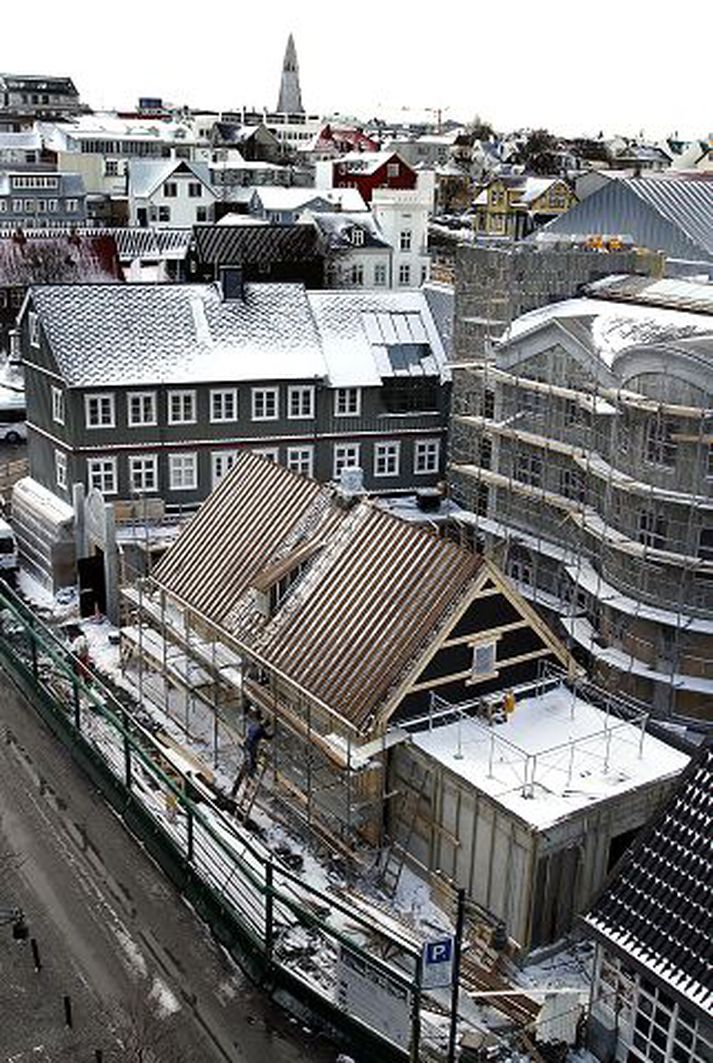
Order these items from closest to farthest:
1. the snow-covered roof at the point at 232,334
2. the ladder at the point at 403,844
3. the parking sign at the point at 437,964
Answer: the parking sign at the point at 437,964
the ladder at the point at 403,844
the snow-covered roof at the point at 232,334

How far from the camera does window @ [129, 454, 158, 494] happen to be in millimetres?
42500

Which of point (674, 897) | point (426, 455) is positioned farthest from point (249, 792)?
point (426, 455)

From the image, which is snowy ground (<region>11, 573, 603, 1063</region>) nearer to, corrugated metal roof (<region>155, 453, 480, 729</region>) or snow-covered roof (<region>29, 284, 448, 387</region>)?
corrugated metal roof (<region>155, 453, 480, 729</region>)

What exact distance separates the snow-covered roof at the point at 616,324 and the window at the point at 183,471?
12.7 metres

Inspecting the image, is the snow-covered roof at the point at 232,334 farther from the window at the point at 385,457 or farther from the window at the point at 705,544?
the window at the point at 705,544

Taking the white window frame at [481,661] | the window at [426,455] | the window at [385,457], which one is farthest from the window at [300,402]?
the white window frame at [481,661]

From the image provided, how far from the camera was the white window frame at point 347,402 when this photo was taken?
148 feet

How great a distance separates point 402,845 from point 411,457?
23.1m

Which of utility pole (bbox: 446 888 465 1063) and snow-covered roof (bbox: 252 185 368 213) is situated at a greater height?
snow-covered roof (bbox: 252 185 368 213)

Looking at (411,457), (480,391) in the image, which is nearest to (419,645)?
(480,391)

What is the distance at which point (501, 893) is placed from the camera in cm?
2370

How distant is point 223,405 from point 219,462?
2.19 metres

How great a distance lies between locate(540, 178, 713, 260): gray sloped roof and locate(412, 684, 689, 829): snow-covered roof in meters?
30.1

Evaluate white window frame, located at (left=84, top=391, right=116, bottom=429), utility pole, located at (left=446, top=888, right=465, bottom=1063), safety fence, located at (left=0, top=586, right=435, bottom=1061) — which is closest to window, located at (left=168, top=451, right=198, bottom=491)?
white window frame, located at (left=84, top=391, right=116, bottom=429)
